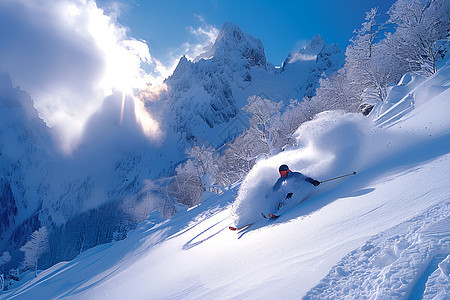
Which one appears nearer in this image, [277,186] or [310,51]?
[277,186]

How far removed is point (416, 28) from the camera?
17891 millimetres

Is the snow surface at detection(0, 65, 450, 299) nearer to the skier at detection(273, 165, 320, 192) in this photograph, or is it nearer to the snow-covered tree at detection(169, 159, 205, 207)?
the skier at detection(273, 165, 320, 192)

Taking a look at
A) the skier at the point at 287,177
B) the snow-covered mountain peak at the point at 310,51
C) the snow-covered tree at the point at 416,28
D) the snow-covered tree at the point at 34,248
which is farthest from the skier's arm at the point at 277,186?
the snow-covered mountain peak at the point at 310,51

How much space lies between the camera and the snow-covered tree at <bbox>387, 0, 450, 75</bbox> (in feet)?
57.9

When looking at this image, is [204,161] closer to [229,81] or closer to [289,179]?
[289,179]

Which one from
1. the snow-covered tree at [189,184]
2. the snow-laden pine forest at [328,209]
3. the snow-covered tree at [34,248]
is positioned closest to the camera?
the snow-laden pine forest at [328,209]

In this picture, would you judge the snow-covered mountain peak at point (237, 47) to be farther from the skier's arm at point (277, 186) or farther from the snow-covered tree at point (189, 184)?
the skier's arm at point (277, 186)

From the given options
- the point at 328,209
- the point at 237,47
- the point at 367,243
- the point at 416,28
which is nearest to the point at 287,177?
the point at 328,209

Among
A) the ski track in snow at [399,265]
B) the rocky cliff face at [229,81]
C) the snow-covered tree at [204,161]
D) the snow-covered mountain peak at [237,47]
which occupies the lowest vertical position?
the ski track in snow at [399,265]

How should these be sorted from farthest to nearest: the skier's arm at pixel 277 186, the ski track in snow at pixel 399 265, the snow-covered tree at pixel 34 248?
the snow-covered tree at pixel 34 248 → the skier's arm at pixel 277 186 → the ski track in snow at pixel 399 265

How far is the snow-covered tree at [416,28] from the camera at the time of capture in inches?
695

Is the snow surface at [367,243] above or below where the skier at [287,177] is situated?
below

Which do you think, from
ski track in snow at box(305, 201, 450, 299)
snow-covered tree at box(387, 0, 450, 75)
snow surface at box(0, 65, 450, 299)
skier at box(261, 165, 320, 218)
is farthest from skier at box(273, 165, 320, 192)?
snow-covered tree at box(387, 0, 450, 75)

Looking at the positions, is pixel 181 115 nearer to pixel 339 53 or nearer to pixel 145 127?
pixel 145 127
